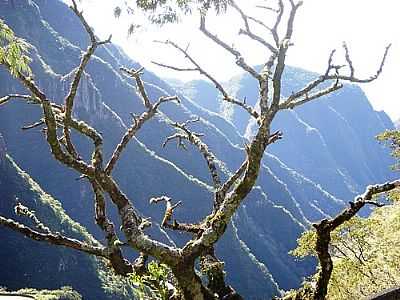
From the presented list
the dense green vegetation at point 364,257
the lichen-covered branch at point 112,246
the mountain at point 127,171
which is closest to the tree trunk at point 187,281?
the lichen-covered branch at point 112,246

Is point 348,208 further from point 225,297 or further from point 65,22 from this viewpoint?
point 65,22

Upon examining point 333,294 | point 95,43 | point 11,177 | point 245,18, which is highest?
A: point 11,177

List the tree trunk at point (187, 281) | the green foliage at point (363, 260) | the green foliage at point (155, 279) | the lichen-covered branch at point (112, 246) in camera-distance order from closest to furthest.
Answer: the green foliage at point (155, 279) → the tree trunk at point (187, 281) → the lichen-covered branch at point (112, 246) → the green foliage at point (363, 260)

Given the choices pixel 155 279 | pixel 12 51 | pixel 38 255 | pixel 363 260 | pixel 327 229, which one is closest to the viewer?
pixel 12 51

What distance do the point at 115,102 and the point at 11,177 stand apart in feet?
223

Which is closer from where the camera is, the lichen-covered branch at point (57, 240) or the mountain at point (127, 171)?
the lichen-covered branch at point (57, 240)

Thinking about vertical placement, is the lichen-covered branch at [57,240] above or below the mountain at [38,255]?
below

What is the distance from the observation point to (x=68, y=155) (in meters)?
4.06

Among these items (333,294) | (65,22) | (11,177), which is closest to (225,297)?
(333,294)

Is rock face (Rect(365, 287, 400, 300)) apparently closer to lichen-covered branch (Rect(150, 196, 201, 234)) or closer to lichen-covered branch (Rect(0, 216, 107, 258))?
lichen-covered branch (Rect(150, 196, 201, 234))

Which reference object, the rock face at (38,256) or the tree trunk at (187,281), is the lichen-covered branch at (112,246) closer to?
the tree trunk at (187,281)

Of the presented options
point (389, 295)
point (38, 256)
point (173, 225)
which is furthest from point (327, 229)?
point (38, 256)

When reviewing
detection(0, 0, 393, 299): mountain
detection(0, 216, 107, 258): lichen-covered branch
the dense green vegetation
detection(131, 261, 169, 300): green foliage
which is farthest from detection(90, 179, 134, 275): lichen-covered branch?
detection(0, 0, 393, 299): mountain

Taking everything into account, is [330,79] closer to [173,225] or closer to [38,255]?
[173,225]
